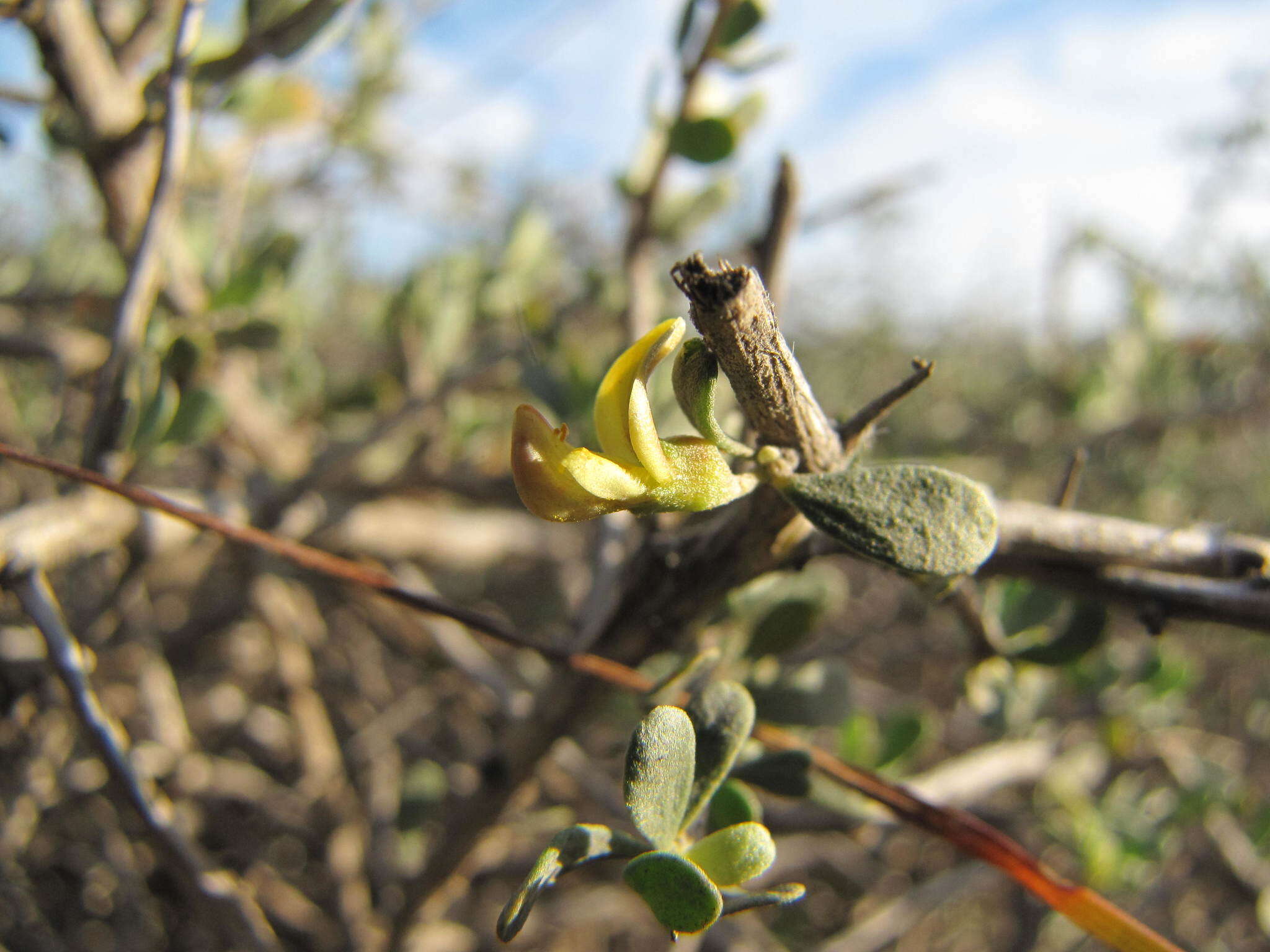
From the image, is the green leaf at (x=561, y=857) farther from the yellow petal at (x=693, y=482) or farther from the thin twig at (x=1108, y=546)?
the thin twig at (x=1108, y=546)

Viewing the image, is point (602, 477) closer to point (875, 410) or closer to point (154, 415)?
point (875, 410)

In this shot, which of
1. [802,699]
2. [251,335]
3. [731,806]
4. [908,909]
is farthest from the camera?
[908,909]

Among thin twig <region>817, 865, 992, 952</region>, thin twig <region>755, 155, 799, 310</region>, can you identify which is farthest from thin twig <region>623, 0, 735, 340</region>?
thin twig <region>817, 865, 992, 952</region>

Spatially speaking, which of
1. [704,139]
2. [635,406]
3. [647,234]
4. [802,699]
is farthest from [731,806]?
[647,234]

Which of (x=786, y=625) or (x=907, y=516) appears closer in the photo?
(x=907, y=516)

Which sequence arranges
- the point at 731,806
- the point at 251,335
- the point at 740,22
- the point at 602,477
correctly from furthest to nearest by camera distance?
the point at 251,335 < the point at 740,22 < the point at 731,806 < the point at 602,477

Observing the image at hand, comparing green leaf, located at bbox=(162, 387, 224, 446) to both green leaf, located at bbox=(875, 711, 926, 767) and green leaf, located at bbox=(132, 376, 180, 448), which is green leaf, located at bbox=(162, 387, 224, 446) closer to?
green leaf, located at bbox=(132, 376, 180, 448)

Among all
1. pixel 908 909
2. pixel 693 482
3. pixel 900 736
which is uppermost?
pixel 693 482
